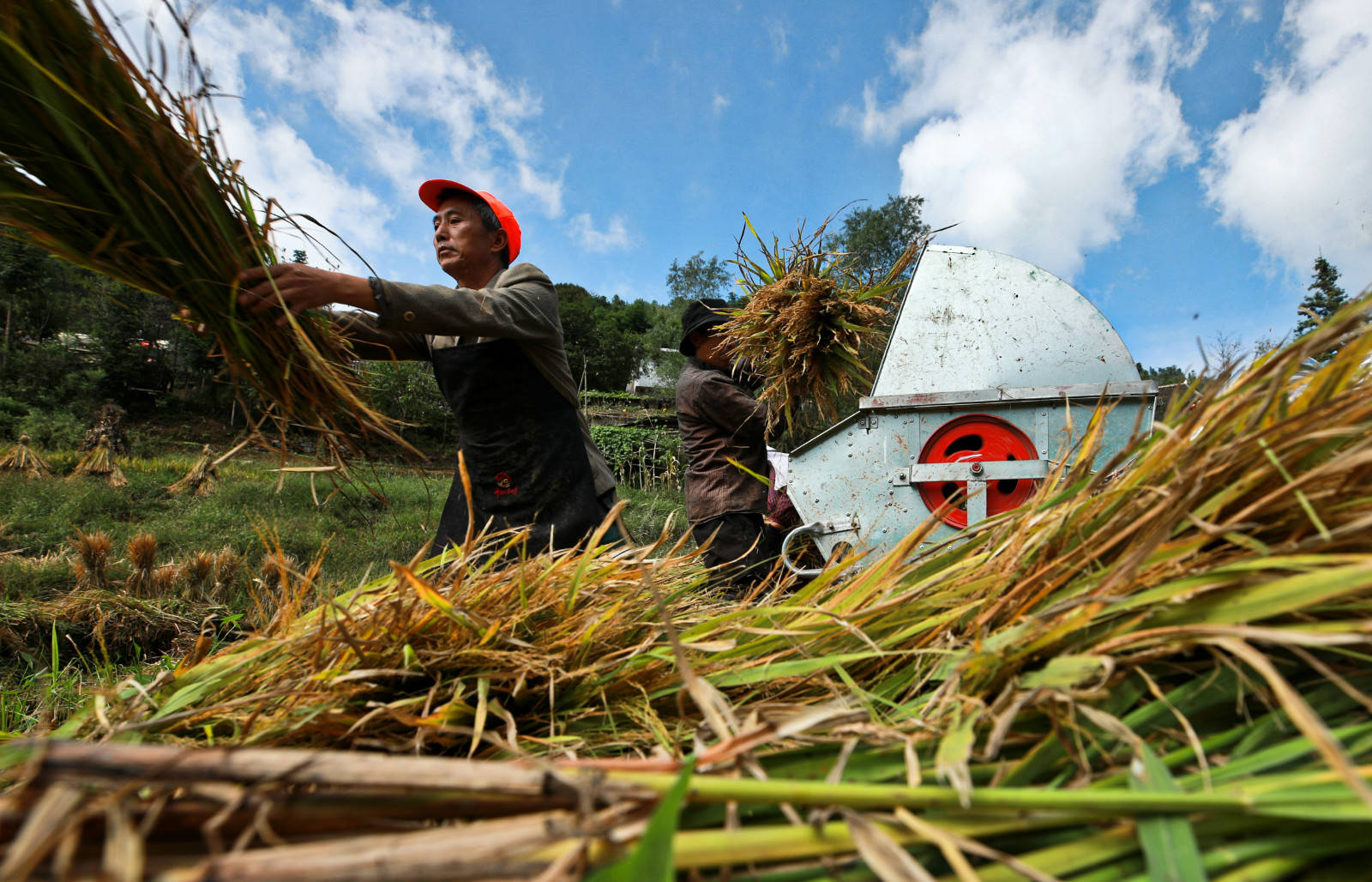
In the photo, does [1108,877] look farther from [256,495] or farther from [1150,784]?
[256,495]

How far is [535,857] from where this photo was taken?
1.39ft

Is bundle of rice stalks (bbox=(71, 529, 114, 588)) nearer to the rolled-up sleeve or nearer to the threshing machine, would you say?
the rolled-up sleeve

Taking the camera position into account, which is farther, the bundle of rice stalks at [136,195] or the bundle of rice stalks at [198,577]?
the bundle of rice stalks at [198,577]

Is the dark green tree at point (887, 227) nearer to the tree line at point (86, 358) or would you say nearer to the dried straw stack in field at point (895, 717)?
the tree line at point (86, 358)

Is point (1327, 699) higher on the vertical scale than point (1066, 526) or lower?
lower

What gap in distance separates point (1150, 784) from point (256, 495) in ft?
32.4

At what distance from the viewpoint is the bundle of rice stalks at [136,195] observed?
1102 millimetres

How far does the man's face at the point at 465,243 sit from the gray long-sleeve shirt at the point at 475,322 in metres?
0.33

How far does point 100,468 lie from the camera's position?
8289mm

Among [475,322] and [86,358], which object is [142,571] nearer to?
[475,322]

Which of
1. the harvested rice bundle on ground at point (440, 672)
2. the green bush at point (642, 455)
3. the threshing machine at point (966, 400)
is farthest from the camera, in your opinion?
the green bush at point (642, 455)

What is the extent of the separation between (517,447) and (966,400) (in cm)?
204

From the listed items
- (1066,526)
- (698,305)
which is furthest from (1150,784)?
(698,305)

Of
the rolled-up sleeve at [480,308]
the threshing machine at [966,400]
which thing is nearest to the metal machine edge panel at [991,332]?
the threshing machine at [966,400]
